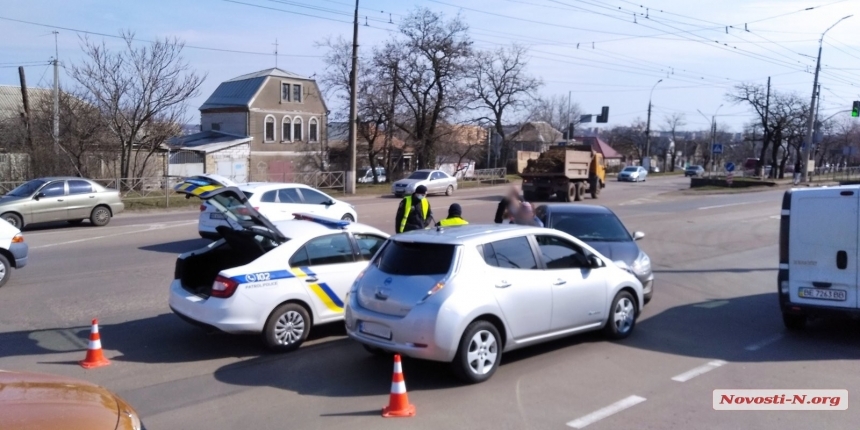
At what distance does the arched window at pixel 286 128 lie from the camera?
65.3 metres

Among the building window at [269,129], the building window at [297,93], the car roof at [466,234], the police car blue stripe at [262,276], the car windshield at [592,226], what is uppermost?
the building window at [297,93]

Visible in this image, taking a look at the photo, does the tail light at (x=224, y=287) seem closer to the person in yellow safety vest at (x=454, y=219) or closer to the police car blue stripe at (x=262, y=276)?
the police car blue stripe at (x=262, y=276)

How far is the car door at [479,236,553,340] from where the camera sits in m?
7.43

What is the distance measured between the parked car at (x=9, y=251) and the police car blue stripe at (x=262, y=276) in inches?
241

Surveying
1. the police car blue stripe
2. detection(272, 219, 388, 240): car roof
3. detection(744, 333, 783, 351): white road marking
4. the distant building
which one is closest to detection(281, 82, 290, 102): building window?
the distant building

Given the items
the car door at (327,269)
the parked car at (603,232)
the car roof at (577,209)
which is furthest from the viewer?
the car roof at (577,209)

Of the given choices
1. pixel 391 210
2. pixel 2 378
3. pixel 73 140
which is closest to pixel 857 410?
pixel 2 378

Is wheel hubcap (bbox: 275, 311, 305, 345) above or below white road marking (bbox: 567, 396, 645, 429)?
above

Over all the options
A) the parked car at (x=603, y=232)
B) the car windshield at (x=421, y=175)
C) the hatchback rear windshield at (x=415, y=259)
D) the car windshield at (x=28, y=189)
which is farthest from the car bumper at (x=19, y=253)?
the car windshield at (x=421, y=175)

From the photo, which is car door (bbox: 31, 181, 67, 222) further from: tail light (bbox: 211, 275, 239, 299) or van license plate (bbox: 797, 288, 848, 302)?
van license plate (bbox: 797, 288, 848, 302)

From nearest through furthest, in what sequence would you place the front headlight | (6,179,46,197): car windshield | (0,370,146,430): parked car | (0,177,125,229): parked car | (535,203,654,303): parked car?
(0,370,146,430): parked car < the front headlight < (535,203,654,303): parked car < (0,177,125,229): parked car < (6,179,46,197): car windshield

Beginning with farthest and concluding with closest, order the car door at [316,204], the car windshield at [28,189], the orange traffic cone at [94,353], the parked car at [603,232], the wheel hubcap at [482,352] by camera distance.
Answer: the car windshield at [28,189] < the car door at [316,204] < the parked car at [603,232] < the orange traffic cone at [94,353] < the wheel hubcap at [482,352]

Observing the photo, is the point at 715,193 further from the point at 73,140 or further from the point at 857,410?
the point at 857,410

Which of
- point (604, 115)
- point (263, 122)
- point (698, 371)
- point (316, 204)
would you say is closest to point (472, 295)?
point (698, 371)
